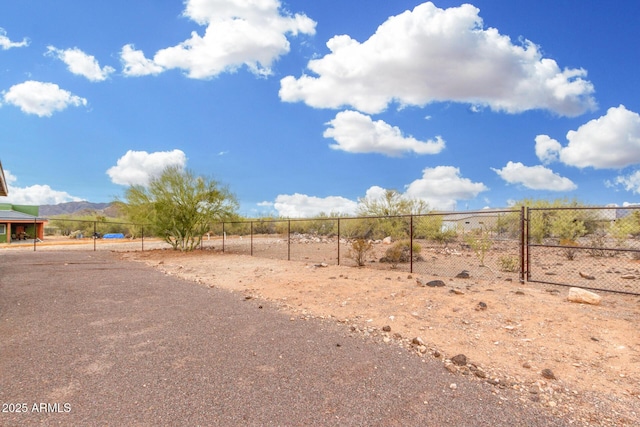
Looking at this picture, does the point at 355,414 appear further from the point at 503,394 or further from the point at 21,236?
the point at 21,236

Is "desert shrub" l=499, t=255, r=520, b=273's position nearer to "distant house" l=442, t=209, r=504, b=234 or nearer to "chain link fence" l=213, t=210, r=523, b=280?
"chain link fence" l=213, t=210, r=523, b=280

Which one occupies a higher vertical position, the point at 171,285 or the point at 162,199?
the point at 162,199

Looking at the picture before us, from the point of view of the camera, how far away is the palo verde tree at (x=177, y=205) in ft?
68.6

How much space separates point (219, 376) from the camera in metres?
3.88

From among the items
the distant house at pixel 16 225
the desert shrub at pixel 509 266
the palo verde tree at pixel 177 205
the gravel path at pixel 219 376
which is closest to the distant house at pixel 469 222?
the desert shrub at pixel 509 266

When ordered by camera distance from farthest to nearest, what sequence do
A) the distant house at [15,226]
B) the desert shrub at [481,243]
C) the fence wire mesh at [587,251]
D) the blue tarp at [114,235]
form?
the blue tarp at [114,235]
the distant house at [15,226]
the desert shrub at [481,243]
the fence wire mesh at [587,251]

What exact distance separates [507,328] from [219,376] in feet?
14.6

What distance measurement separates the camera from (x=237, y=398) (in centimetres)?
340

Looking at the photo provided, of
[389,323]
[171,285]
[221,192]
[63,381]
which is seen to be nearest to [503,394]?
[389,323]

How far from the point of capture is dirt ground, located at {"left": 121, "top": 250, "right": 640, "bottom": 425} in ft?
12.5

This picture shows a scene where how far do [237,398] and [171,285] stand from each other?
7349 mm

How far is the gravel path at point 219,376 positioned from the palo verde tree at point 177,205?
14.8m

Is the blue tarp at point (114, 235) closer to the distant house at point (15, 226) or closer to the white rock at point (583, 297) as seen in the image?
the distant house at point (15, 226)

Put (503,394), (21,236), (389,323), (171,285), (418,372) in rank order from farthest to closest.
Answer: (21,236) < (171,285) < (389,323) < (418,372) < (503,394)
